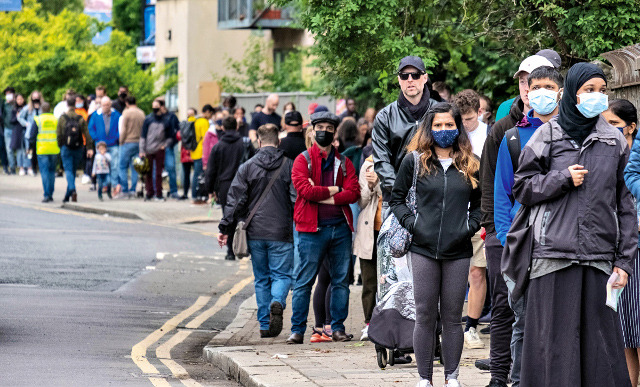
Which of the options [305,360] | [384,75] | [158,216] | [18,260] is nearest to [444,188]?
[305,360]

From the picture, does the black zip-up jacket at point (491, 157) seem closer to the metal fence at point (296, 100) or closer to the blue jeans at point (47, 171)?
the blue jeans at point (47, 171)

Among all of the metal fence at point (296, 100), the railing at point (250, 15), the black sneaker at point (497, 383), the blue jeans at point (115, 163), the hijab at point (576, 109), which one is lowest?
the blue jeans at point (115, 163)

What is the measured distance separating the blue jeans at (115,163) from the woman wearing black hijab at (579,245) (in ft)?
65.4

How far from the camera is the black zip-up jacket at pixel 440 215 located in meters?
7.88

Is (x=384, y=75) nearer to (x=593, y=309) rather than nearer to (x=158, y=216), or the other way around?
(x=593, y=309)

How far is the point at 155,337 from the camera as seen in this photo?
455 inches

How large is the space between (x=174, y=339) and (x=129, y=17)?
4421 cm

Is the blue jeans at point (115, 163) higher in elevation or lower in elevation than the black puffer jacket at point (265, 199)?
lower

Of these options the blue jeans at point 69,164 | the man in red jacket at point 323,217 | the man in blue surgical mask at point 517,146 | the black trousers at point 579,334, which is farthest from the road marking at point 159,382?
the blue jeans at point 69,164

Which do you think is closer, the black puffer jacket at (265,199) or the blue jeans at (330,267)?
the blue jeans at (330,267)

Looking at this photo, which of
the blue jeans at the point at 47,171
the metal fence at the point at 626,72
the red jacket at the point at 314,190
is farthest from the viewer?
the blue jeans at the point at 47,171

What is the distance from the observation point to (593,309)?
636 centimetres

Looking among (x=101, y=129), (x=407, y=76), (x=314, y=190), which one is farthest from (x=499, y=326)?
(x=101, y=129)

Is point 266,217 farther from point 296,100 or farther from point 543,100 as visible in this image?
point 296,100
